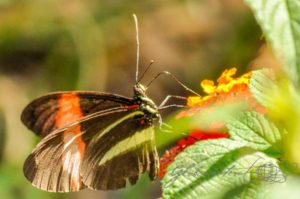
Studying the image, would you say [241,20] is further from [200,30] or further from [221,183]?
[221,183]

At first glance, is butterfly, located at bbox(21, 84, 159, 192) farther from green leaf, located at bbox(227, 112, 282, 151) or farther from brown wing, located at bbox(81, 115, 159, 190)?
green leaf, located at bbox(227, 112, 282, 151)

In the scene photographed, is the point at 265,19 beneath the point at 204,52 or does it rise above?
above

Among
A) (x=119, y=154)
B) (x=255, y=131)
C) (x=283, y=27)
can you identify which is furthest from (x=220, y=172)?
(x=119, y=154)

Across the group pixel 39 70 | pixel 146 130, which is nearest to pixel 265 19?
pixel 146 130

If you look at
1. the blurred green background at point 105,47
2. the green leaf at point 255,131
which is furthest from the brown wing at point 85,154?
the blurred green background at point 105,47

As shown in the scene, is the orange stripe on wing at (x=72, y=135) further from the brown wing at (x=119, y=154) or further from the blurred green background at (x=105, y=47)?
the blurred green background at (x=105, y=47)

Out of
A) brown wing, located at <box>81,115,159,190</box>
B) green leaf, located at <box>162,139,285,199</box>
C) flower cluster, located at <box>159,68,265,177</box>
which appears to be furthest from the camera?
brown wing, located at <box>81,115,159,190</box>

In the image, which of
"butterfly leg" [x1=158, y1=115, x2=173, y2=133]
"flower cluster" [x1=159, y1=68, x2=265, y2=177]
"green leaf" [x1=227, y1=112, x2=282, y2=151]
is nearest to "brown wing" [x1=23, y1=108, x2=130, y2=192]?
"butterfly leg" [x1=158, y1=115, x2=173, y2=133]
